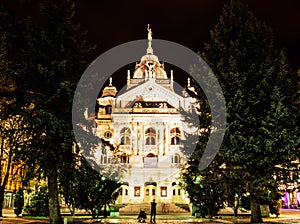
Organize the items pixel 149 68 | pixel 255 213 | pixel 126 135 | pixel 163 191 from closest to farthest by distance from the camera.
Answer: pixel 255 213
pixel 163 191
pixel 126 135
pixel 149 68

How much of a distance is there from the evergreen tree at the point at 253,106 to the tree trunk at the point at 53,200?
679 centimetres

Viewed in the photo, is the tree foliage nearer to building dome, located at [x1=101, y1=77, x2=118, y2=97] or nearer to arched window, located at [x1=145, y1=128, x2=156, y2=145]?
arched window, located at [x1=145, y1=128, x2=156, y2=145]

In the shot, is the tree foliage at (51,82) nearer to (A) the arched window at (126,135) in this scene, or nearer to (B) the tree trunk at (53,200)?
(B) the tree trunk at (53,200)

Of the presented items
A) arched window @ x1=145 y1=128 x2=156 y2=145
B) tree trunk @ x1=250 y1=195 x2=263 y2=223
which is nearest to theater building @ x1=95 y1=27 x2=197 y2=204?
arched window @ x1=145 y1=128 x2=156 y2=145

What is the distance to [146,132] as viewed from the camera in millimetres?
62375

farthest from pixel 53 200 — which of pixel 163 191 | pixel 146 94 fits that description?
pixel 146 94

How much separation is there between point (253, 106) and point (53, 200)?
10.6m

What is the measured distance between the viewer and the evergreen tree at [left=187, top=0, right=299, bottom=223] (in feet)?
57.1

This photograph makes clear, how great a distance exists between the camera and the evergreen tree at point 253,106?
685 inches

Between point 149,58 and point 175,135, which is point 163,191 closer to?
point 175,135

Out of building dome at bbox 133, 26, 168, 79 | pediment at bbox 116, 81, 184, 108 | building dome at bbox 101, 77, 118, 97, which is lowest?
pediment at bbox 116, 81, 184, 108

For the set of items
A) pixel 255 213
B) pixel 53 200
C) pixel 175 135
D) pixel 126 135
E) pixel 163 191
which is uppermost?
pixel 126 135

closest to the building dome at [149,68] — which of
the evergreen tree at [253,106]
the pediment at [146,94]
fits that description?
the pediment at [146,94]

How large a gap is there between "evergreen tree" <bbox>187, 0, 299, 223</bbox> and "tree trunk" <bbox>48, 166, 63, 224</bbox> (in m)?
6.79
